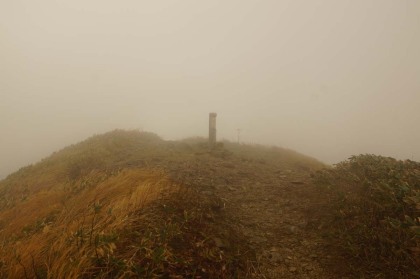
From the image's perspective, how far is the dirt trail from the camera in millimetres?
5145

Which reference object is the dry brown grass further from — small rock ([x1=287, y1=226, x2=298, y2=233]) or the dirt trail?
small rock ([x1=287, y1=226, x2=298, y2=233])

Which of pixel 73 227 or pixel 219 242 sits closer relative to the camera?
pixel 73 227

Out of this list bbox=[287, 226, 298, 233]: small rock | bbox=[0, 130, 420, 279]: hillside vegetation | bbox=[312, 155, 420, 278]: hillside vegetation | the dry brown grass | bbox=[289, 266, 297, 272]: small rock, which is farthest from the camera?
bbox=[287, 226, 298, 233]: small rock

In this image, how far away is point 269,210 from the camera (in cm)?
755

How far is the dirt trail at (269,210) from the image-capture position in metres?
5.14

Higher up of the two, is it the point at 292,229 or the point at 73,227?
the point at 73,227

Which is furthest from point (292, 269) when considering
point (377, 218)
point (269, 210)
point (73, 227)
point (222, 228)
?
point (73, 227)

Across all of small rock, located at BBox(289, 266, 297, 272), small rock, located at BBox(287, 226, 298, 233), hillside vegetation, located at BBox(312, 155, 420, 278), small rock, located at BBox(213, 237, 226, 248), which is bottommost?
small rock, located at BBox(289, 266, 297, 272)

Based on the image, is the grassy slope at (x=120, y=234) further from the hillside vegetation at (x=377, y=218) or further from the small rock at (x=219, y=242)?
the hillside vegetation at (x=377, y=218)

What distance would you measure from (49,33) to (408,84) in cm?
17818

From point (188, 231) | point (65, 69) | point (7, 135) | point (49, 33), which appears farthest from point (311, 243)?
point (49, 33)

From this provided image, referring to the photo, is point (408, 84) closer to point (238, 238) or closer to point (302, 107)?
point (302, 107)

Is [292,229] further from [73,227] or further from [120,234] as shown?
[73,227]

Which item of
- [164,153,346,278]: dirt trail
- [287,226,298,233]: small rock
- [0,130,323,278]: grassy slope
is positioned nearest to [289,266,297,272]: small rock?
[164,153,346,278]: dirt trail
